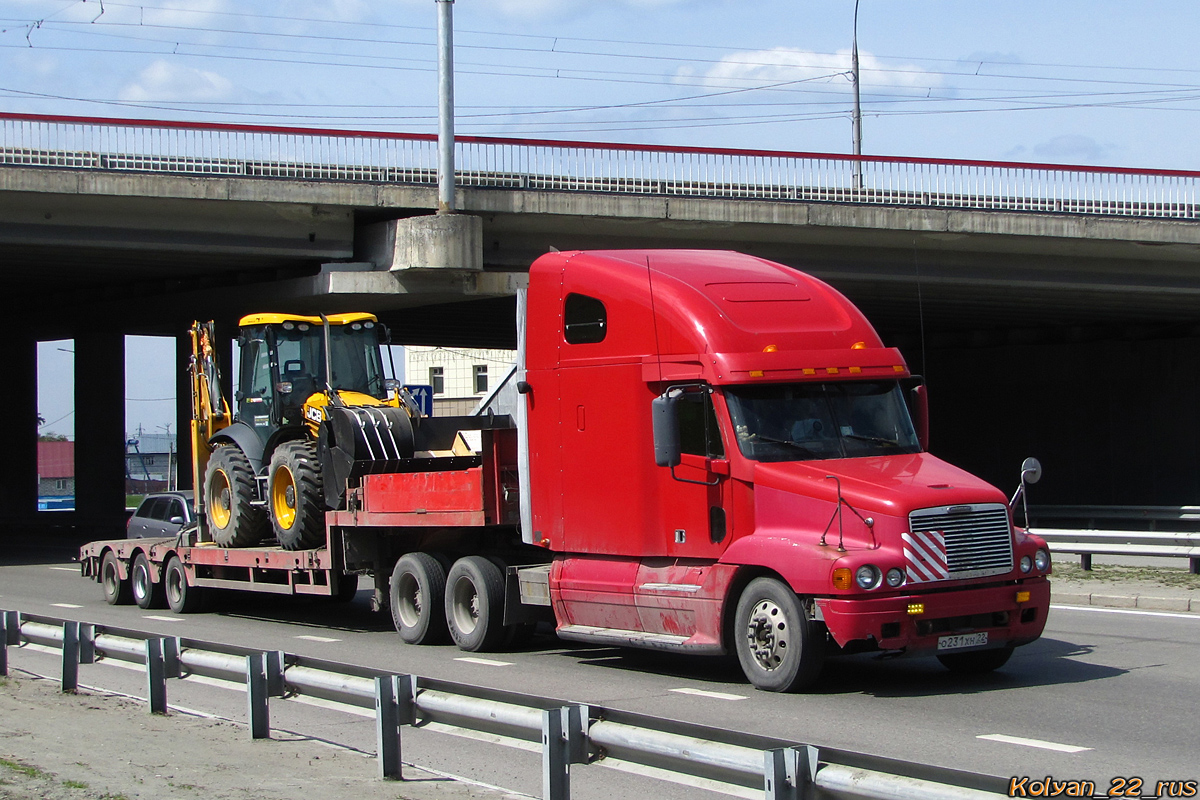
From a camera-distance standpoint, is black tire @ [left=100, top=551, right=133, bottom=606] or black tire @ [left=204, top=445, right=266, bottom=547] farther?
black tire @ [left=100, top=551, right=133, bottom=606]

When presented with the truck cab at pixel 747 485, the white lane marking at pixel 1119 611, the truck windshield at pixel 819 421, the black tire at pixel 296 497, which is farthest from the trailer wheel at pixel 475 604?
the white lane marking at pixel 1119 611

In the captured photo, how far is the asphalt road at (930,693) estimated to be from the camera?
805 cm

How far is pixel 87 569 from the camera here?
2003cm

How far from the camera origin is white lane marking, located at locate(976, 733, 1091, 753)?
805 centimetres

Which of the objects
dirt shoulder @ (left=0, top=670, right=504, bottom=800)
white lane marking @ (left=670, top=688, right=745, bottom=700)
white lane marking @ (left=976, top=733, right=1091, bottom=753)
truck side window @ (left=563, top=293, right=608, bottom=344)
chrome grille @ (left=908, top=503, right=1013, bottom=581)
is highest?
truck side window @ (left=563, top=293, right=608, bottom=344)

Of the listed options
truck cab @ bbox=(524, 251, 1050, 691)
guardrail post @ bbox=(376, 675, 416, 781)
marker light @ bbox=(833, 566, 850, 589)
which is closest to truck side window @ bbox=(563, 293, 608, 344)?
truck cab @ bbox=(524, 251, 1050, 691)

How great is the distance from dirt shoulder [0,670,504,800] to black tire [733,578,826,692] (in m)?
3.15

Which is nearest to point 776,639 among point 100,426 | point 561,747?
point 561,747

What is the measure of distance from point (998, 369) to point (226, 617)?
1205 inches

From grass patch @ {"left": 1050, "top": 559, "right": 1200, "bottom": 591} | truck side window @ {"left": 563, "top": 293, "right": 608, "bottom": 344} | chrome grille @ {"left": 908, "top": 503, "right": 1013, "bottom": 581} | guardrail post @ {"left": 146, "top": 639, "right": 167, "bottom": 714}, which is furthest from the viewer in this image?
grass patch @ {"left": 1050, "top": 559, "right": 1200, "bottom": 591}

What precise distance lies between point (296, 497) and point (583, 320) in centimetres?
488

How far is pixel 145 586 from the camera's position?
1856 cm

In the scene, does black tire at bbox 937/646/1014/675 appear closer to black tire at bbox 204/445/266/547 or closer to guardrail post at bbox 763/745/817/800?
guardrail post at bbox 763/745/817/800

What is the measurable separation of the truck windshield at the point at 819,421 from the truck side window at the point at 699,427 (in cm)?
18
